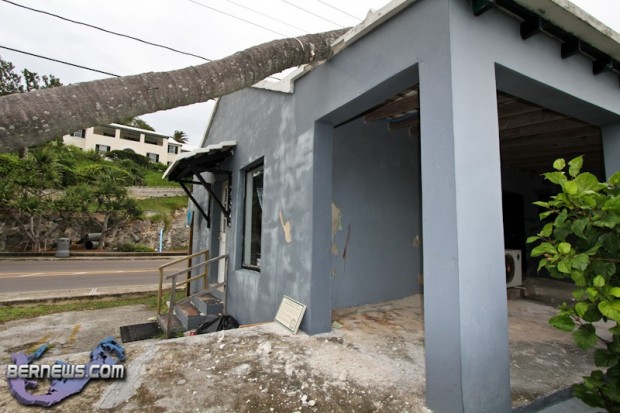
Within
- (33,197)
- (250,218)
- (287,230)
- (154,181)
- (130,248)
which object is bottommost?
(130,248)

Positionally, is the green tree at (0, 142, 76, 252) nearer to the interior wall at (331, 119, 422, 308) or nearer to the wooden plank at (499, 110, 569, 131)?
the interior wall at (331, 119, 422, 308)

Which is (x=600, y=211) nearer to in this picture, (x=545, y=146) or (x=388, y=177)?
(x=388, y=177)

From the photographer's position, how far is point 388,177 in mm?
5266

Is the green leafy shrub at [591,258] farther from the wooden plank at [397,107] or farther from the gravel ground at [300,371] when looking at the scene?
the wooden plank at [397,107]

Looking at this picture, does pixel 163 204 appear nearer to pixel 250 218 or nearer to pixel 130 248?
pixel 130 248

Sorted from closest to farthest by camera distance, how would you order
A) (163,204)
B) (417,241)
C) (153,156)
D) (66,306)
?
(417,241)
(66,306)
(163,204)
(153,156)

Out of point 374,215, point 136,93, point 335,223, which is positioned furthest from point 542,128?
point 136,93

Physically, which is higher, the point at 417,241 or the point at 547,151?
the point at 547,151

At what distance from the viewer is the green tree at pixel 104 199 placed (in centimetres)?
2242

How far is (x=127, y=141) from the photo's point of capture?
41.5m

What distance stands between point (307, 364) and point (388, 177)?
138 inches

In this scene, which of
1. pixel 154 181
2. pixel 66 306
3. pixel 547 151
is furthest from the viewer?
pixel 154 181

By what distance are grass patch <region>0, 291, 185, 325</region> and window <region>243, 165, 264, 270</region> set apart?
4520mm

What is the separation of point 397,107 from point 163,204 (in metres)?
28.8
